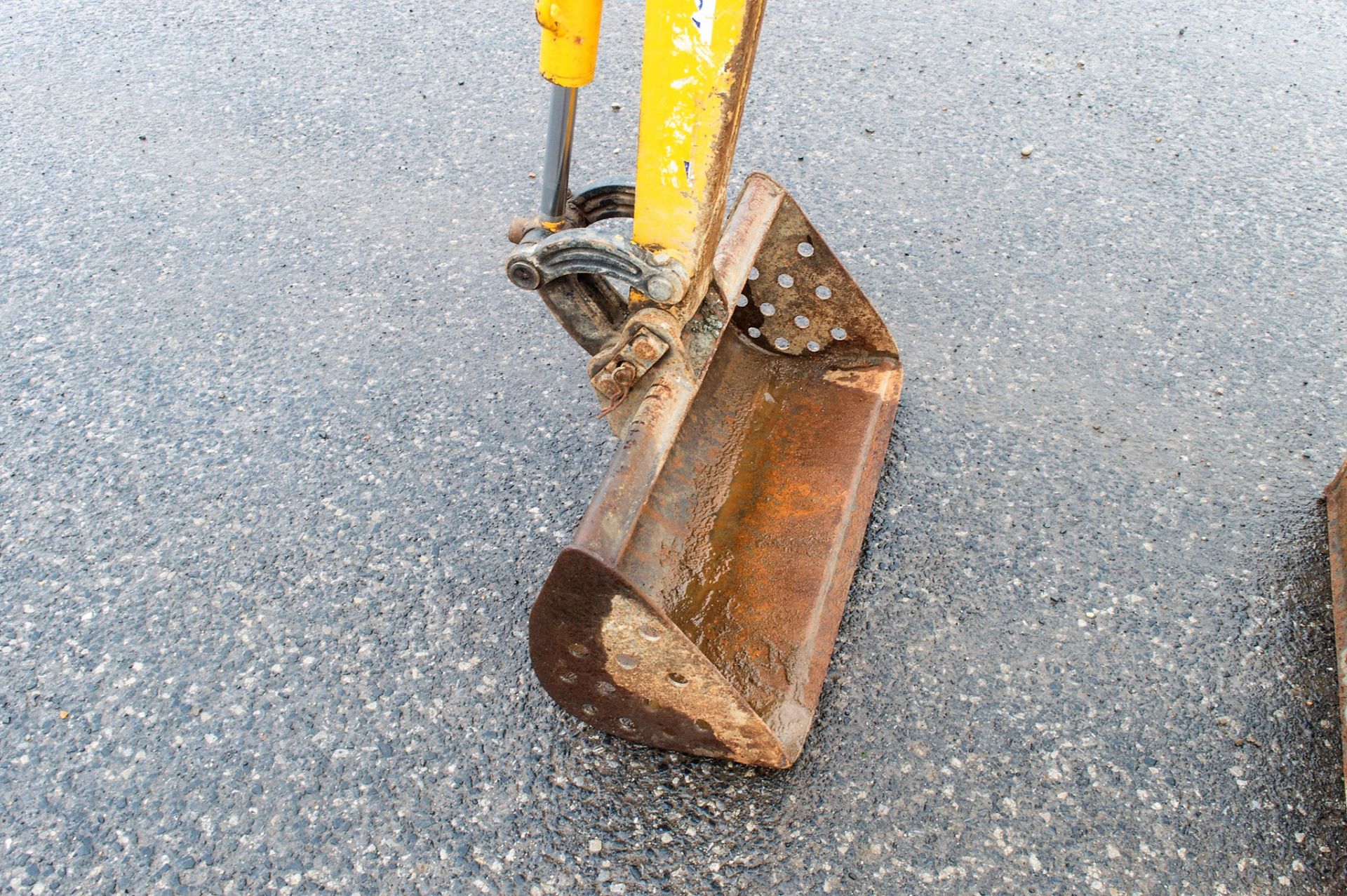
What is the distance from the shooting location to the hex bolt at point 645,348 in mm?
1868

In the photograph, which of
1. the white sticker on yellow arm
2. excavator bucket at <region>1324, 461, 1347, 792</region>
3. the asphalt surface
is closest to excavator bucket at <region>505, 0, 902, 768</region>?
the white sticker on yellow arm

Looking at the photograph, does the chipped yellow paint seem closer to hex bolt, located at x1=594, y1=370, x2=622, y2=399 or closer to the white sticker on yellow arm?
the white sticker on yellow arm

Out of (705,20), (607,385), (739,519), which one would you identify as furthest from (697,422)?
(705,20)

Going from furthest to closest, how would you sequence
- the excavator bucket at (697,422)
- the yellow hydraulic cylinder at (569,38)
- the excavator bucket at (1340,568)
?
1. the excavator bucket at (1340,568)
2. the yellow hydraulic cylinder at (569,38)
3. the excavator bucket at (697,422)

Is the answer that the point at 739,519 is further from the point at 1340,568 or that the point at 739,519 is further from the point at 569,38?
the point at 1340,568

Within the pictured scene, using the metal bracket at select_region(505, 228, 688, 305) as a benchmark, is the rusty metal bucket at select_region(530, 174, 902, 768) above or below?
below

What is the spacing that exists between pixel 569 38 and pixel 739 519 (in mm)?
1034

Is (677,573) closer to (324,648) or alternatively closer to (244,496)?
(324,648)

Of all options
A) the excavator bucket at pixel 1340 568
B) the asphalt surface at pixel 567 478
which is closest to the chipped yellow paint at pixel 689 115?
the asphalt surface at pixel 567 478

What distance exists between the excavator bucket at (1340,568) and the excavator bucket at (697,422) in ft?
3.41

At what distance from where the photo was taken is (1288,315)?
10.3 feet

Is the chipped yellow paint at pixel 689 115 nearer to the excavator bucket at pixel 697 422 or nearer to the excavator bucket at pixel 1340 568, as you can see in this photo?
the excavator bucket at pixel 697 422

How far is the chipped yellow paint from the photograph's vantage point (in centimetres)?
158

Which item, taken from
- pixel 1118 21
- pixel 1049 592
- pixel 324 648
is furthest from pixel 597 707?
pixel 1118 21
